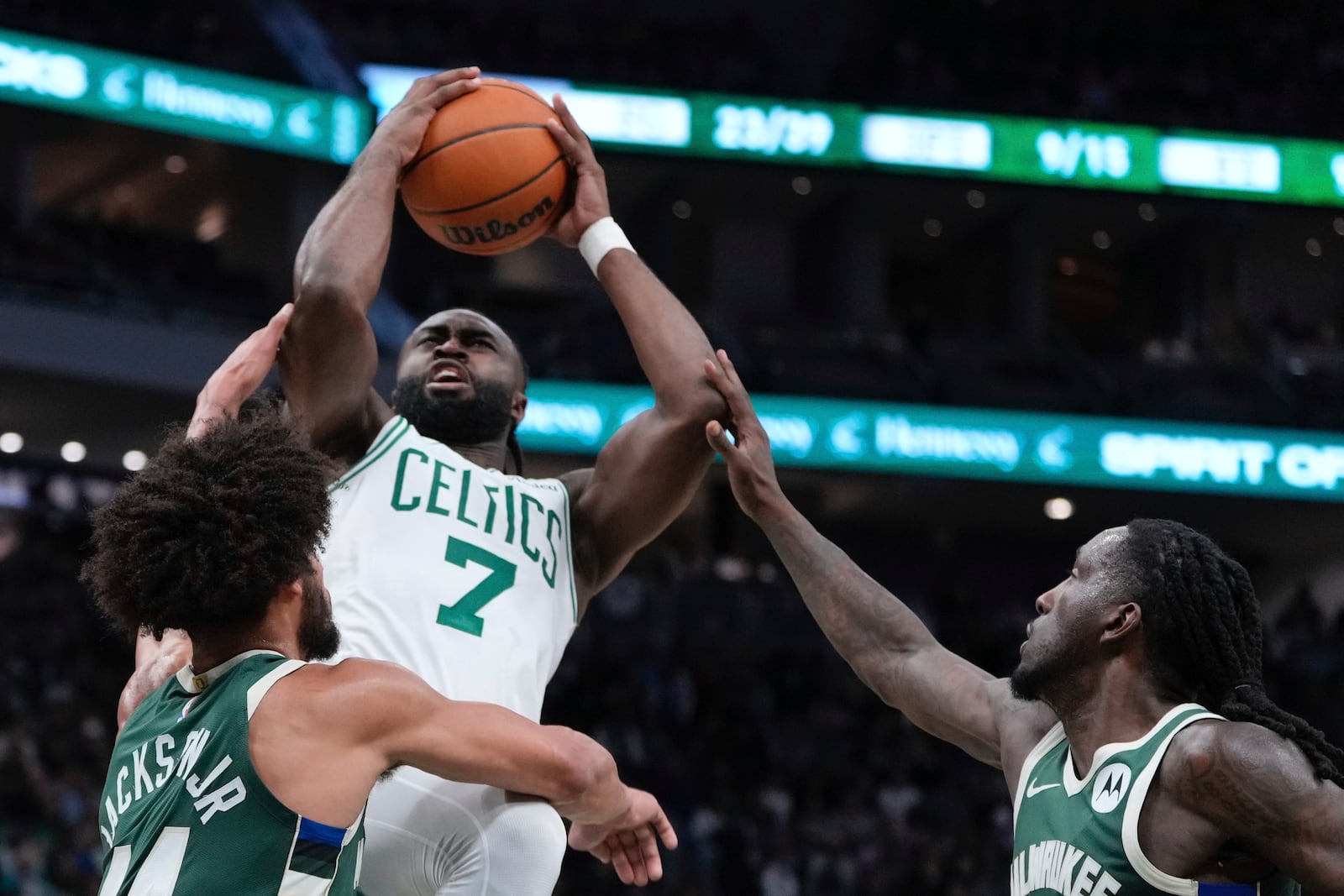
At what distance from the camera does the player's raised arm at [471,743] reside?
2.50 metres

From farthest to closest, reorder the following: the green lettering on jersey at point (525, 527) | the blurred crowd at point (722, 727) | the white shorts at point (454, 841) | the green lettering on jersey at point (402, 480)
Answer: the blurred crowd at point (722, 727) → the green lettering on jersey at point (525, 527) → the green lettering on jersey at point (402, 480) → the white shorts at point (454, 841)

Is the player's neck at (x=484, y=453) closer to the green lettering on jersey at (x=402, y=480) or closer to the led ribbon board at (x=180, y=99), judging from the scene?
the green lettering on jersey at (x=402, y=480)

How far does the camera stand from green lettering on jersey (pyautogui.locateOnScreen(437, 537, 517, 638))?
355 cm

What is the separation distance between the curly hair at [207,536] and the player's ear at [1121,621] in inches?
61.6

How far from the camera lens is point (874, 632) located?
150 inches

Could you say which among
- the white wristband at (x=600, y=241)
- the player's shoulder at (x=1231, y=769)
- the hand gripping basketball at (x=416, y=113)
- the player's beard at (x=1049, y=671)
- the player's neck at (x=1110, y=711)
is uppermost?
the hand gripping basketball at (x=416, y=113)

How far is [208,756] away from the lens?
2480 mm

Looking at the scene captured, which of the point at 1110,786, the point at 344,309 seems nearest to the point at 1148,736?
the point at 1110,786

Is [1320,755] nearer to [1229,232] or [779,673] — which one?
[779,673]

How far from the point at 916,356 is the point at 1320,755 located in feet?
51.3

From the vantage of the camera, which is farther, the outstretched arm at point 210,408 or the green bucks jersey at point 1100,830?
the outstretched arm at point 210,408

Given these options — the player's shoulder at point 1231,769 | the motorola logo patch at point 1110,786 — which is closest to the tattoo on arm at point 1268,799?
the player's shoulder at point 1231,769

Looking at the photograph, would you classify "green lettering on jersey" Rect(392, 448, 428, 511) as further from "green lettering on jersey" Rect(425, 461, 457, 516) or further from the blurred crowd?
the blurred crowd

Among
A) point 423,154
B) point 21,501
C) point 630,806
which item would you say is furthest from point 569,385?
point 630,806
